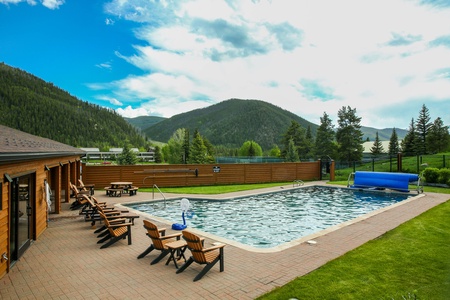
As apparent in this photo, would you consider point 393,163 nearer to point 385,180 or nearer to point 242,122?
point 385,180

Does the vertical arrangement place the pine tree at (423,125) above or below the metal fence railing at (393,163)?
above

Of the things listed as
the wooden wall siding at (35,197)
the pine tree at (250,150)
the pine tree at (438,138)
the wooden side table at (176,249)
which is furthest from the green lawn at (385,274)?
the pine tree at (250,150)

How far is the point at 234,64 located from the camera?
94.3ft

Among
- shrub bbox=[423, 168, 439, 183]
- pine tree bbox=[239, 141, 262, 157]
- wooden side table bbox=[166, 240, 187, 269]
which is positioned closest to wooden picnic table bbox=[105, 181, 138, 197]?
wooden side table bbox=[166, 240, 187, 269]

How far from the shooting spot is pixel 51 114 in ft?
437

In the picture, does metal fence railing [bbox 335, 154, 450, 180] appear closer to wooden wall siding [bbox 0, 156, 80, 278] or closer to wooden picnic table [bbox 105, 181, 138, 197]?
wooden picnic table [bbox 105, 181, 138, 197]

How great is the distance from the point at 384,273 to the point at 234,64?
1007 inches

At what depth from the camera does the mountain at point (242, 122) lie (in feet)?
420

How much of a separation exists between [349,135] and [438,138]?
14.6m

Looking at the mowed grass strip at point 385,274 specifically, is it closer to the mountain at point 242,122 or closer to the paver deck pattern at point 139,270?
the paver deck pattern at point 139,270

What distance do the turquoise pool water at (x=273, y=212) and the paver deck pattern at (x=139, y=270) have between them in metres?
2.02

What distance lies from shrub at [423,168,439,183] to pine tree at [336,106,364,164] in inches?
1218

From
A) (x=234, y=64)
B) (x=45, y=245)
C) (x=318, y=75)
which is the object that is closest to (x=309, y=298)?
(x=45, y=245)

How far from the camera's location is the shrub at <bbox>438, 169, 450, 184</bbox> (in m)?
19.3
